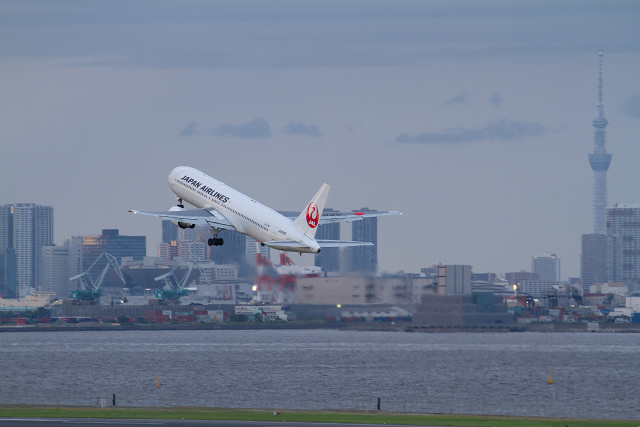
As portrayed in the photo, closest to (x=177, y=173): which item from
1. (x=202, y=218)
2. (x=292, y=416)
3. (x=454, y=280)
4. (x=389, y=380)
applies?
(x=202, y=218)

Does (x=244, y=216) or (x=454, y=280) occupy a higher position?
(x=244, y=216)

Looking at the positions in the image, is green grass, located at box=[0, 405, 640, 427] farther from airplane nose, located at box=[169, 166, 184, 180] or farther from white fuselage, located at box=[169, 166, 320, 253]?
airplane nose, located at box=[169, 166, 184, 180]

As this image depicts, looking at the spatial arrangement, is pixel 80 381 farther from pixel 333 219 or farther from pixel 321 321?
pixel 333 219

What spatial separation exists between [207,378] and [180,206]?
4752 centimetres

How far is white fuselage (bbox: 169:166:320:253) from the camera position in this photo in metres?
104

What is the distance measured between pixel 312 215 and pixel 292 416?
18.3 m

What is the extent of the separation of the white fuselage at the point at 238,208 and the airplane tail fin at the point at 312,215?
59 centimetres

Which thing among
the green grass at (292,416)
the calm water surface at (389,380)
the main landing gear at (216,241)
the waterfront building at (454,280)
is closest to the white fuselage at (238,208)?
the main landing gear at (216,241)

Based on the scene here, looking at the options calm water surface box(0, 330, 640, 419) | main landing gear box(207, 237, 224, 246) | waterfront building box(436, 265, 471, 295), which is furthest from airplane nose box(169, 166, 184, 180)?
waterfront building box(436, 265, 471, 295)

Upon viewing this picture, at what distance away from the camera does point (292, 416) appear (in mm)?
94812

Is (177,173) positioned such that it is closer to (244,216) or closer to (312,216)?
(244,216)

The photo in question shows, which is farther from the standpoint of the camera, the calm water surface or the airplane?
the calm water surface

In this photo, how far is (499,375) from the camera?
15712 cm

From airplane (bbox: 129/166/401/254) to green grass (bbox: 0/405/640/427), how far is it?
1415 centimetres
